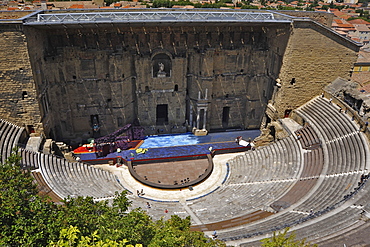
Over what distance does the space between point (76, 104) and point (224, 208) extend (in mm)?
22131

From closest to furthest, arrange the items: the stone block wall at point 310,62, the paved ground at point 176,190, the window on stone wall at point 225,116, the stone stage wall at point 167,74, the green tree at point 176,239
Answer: the green tree at point 176,239, the paved ground at point 176,190, the stone stage wall at point 167,74, the stone block wall at point 310,62, the window on stone wall at point 225,116

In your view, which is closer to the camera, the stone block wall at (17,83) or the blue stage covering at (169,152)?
the stone block wall at (17,83)

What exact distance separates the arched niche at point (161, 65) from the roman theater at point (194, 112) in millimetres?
177

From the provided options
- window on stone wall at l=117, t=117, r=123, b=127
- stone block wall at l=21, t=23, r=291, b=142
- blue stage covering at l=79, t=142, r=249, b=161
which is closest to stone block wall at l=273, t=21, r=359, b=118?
stone block wall at l=21, t=23, r=291, b=142

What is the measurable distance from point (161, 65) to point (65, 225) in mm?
26344

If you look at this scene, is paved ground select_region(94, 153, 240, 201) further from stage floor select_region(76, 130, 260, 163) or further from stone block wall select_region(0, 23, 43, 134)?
stone block wall select_region(0, 23, 43, 134)

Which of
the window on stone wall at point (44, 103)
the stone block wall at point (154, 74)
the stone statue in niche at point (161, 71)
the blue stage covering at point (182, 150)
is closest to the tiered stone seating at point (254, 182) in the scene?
the blue stage covering at point (182, 150)

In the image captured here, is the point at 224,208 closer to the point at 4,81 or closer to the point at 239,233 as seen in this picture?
the point at 239,233

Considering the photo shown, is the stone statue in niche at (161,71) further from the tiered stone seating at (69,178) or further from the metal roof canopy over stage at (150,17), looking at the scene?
the tiered stone seating at (69,178)

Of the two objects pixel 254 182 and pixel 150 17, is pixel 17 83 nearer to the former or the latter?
pixel 150 17

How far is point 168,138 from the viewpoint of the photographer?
131ft

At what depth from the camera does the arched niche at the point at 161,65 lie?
36.8 metres

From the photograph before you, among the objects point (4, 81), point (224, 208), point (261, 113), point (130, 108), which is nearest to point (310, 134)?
point (261, 113)

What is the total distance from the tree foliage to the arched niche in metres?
24.3
